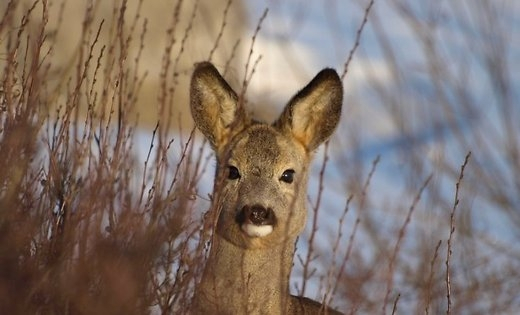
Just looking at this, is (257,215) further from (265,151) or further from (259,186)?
(265,151)

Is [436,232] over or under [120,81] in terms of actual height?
over

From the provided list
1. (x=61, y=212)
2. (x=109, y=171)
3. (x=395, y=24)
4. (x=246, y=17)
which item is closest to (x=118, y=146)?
(x=109, y=171)

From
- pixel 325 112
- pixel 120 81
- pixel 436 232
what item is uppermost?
pixel 436 232

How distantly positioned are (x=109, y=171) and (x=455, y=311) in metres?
3.11

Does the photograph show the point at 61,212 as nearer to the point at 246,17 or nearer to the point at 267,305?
the point at 267,305

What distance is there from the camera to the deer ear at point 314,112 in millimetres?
6465

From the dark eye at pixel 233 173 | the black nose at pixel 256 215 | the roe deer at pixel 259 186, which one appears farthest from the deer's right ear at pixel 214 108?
the black nose at pixel 256 215

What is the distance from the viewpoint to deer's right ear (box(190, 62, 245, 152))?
6.32 m

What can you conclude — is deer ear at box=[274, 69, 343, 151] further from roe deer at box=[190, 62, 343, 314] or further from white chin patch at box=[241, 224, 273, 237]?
Result: white chin patch at box=[241, 224, 273, 237]

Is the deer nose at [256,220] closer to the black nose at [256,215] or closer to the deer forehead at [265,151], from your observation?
the black nose at [256,215]

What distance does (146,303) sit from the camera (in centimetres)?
459

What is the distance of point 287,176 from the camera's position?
6.23 metres

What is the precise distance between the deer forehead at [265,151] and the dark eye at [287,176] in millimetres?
22

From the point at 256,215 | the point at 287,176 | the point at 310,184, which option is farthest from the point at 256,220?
the point at 310,184
